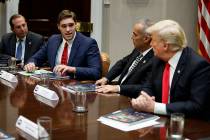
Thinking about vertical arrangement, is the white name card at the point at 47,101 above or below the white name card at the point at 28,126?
below

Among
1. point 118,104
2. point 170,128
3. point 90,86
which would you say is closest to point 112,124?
point 170,128

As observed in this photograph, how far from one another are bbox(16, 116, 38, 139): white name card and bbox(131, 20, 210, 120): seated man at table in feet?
2.22

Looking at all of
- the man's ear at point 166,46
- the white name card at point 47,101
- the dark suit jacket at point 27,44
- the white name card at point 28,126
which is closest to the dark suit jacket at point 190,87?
the man's ear at point 166,46

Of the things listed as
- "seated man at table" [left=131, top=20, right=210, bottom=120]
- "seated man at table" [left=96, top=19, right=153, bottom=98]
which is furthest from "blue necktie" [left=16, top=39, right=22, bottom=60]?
"seated man at table" [left=131, top=20, right=210, bottom=120]

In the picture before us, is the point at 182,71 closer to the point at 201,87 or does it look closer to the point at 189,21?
the point at 201,87

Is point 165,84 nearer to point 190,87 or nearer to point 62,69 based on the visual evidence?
point 190,87

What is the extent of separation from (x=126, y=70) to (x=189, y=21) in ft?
8.62

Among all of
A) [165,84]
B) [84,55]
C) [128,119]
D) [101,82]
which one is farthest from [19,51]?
[128,119]

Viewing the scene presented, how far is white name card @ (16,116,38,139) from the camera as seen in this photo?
1859 mm

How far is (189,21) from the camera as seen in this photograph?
5848mm

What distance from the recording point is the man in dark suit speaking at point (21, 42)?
4762 mm

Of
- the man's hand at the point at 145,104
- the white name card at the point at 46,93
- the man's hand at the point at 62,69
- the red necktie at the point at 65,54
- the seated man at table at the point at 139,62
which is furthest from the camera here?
the red necktie at the point at 65,54

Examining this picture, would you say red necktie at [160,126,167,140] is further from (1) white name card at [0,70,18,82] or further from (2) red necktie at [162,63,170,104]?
(1) white name card at [0,70,18,82]

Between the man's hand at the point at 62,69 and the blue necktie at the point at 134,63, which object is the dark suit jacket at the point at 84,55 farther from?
the blue necktie at the point at 134,63
